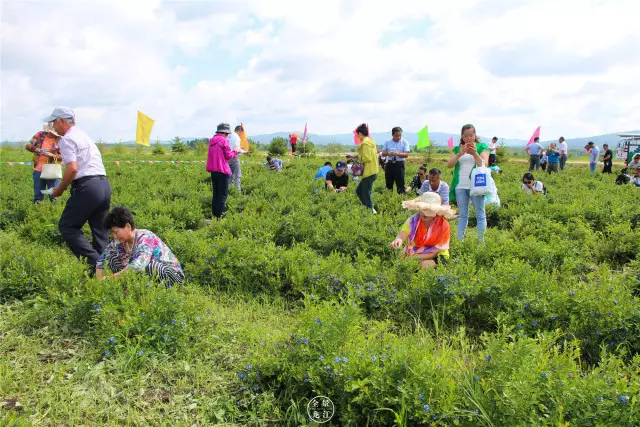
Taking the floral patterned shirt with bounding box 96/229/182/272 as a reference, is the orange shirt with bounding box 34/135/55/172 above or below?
above

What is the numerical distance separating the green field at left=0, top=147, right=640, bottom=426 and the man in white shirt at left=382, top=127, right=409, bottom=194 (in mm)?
3621

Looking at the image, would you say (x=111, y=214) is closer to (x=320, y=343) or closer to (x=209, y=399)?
(x=209, y=399)

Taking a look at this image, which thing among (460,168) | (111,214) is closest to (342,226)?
(460,168)

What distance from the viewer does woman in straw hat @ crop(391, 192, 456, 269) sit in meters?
5.18

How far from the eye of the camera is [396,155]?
30.3 feet

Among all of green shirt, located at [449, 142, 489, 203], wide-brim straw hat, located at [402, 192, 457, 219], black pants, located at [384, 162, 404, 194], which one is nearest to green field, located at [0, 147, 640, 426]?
wide-brim straw hat, located at [402, 192, 457, 219]

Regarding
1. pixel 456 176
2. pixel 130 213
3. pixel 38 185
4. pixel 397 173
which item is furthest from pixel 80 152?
pixel 397 173

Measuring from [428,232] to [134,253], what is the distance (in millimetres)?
3259

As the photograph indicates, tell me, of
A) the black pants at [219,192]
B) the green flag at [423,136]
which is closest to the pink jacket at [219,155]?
the black pants at [219,192]

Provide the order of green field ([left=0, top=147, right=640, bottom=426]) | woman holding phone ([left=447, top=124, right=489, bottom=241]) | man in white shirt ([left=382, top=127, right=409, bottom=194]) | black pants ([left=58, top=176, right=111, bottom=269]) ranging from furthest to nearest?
man in white shirt ([left=382, top=127, right=409, bottom=194]), woman holding phone ([left=447, top=124, right=489, bottom=241]), black pants ([left=58, top=176, right=111, bottom=269]), green field ([left=0, top=147, right=640, bottom=426])

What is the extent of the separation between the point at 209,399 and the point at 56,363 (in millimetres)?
1278

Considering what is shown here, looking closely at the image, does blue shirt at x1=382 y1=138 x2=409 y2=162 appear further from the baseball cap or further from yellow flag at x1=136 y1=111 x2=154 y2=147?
yellow flag at x1=136 y1=111 x2=154 y2=147

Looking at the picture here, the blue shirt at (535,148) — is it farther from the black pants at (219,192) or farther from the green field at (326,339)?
the black pants at (219,192)

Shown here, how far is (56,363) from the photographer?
10.9 ft
